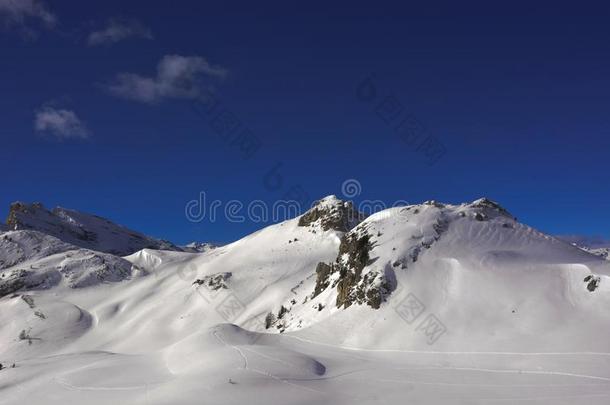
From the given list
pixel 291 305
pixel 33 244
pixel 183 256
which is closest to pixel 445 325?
pixel 291 305

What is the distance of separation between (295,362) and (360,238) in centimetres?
2089

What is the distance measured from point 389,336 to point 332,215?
162 ft

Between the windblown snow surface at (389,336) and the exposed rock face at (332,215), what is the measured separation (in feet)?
48.5

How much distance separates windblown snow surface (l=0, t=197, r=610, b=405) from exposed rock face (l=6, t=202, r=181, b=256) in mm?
89310

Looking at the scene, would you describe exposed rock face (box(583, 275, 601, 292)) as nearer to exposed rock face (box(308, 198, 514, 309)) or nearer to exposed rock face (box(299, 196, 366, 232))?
exposed rock face (box(308, 198, 514, 309))

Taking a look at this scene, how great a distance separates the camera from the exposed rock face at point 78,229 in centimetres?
14400

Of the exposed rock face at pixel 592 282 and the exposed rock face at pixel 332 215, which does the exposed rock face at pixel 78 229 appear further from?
the exposed rock face at pixel 592 282

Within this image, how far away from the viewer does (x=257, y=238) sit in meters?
83.2

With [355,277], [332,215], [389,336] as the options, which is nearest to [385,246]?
[355,277]

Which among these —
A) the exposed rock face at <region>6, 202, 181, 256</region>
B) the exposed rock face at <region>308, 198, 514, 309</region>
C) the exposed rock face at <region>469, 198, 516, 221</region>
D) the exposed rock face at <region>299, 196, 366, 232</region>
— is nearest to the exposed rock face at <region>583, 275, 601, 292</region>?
the exposed rock face at <region>308, 198, 514, 309</region>

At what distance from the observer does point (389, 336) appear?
29047mm

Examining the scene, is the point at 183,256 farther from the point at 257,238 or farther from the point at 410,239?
the point at 410,239

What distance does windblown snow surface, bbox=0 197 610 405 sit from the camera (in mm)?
18719

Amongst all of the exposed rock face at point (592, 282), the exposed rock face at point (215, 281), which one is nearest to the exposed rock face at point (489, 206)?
the exposed rock face at point (592, 282)
